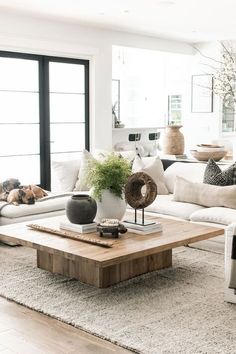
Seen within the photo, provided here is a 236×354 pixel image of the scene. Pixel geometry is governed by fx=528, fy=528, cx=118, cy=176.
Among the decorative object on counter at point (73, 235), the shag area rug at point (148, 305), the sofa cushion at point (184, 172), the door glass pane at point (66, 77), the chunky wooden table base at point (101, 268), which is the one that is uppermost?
the door glass pane at point (66, 77)

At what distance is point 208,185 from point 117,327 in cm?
244

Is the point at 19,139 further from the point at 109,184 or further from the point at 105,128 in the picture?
the point at 109,184

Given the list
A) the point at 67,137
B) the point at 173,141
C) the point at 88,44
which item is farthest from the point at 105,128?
the point at 173,141

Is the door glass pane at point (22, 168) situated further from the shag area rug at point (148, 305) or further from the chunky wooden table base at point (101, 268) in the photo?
the chunky wooden table base at point (101, 268)

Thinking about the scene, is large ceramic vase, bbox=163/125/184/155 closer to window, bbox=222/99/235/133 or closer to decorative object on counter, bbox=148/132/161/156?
decorative object on counter, bbox=148/132/161/156

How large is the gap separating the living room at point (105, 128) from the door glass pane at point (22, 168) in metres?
0.02

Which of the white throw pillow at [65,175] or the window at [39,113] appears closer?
the white throw pillow at [65,175]

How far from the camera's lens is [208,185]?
17.2ft

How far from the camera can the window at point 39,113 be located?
743 centimetres

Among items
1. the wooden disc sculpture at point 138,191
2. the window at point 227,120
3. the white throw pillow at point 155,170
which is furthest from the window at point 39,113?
the wooden disc sculpture at point 138,191

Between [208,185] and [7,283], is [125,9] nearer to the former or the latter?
[208,185]

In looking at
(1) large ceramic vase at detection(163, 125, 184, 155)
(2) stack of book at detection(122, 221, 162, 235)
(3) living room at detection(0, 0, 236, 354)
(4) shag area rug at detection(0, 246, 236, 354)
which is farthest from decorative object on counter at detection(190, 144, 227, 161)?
(2) stack of book at detection(122, 221, 162, 235)

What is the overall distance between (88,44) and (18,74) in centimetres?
121

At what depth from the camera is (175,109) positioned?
422 inches
